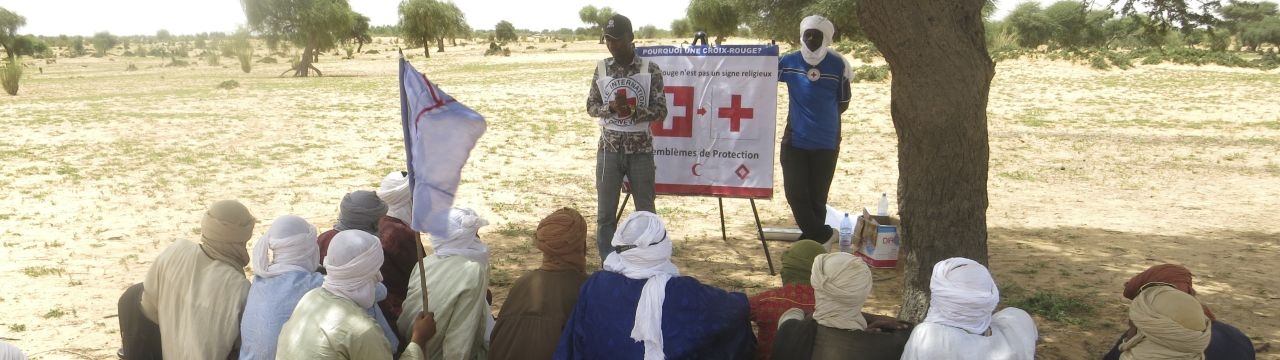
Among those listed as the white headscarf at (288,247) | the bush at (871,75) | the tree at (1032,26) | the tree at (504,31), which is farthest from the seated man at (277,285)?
the tree at (504,31)

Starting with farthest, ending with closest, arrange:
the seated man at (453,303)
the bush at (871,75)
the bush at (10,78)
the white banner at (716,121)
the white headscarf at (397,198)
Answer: the bush at (10,78) < the bush at (871,75) < the white banner at (716,121) < the white headscarf at (397,198) < the seated man at (453,303)

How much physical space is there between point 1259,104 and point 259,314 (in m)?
18.0

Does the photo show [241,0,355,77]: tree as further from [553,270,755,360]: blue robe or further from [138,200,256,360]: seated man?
[553,270,755,360]: blue robe

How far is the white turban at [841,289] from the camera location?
9.72ft

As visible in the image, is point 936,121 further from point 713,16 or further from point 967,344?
point 713,16

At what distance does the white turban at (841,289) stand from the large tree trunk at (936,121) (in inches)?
60.2

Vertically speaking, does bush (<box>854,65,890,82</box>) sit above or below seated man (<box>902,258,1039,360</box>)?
below

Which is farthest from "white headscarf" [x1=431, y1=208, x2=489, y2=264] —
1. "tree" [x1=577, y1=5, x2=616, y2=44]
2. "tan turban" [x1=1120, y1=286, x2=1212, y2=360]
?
"tree" [x1=577, y1=5, x2=616, y2=44]

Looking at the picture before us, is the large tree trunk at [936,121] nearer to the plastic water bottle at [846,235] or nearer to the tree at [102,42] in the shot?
the plastic water bottle at [846,235]

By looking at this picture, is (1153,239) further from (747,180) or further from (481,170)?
(481,170)

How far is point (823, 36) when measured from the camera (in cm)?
557

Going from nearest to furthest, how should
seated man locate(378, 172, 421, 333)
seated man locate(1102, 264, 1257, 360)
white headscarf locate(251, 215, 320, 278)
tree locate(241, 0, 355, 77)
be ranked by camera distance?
1. seated man locate(1102, 264, 1257, 360)
2. white headscarf locate(251, 215, 320, 278)
3. seated man locate(378, 172, 421, 333)
4. tree locate(241, 0, 355, 77)

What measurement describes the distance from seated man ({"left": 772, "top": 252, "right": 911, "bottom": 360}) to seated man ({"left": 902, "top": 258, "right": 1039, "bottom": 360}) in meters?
0.14

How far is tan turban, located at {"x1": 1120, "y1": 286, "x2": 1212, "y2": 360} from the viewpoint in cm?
285
